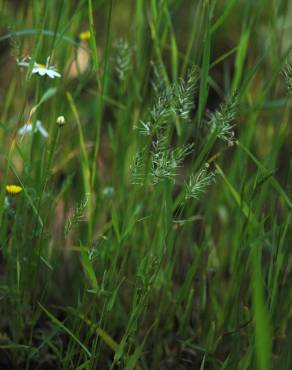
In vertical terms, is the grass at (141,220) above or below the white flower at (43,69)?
below

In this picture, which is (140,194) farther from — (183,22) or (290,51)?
(183,22)

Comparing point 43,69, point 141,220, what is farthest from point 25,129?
point 141,220

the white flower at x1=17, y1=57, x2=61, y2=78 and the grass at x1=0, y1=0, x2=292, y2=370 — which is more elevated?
the white flower at x1=17, y1=57, x2=61, y2=78

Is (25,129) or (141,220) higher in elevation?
(25,129)

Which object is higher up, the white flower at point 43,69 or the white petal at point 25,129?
the white flower at point 43,69

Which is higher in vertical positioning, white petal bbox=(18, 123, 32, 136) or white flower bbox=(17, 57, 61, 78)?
white flower bbox=(17, 57, 61, 78)

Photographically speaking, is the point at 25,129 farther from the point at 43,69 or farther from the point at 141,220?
the point at 141,220

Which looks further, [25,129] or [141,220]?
[141,220]

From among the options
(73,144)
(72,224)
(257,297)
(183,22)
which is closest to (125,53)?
(73,144)
